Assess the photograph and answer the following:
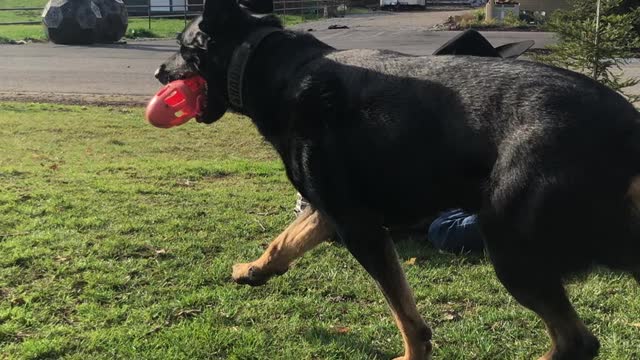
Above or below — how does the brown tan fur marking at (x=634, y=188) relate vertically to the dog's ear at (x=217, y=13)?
below

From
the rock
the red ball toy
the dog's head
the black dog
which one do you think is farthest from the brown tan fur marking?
the rock

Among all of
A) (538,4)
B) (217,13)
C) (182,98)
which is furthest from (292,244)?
(538,4)

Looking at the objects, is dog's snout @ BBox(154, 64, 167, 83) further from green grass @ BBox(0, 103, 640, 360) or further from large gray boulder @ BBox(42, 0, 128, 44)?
large gray boulder @ BBox(42, 0, 128, 44)

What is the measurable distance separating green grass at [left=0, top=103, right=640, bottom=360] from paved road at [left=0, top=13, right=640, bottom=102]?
8017mm

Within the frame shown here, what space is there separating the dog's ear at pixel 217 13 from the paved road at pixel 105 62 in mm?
10226

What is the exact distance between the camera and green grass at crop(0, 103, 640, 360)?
11.9ft

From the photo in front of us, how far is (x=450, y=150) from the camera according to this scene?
2.74 meters

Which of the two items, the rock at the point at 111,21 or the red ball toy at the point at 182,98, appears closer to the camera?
the red ball toy at the point at 182,98

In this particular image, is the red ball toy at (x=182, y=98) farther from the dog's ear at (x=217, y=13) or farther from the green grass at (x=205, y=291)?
the green grass at (x=205, y=291)

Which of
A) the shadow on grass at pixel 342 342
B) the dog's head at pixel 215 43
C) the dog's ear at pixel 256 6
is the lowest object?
the shadow on grass at pixel 342 342

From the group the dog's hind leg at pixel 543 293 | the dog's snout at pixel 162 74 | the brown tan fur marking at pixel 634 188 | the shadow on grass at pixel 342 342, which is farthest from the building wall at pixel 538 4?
the brown tan fur marking at pixel 634 188

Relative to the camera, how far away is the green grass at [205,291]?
3639 millimetres

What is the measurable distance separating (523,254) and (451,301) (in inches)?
65.0

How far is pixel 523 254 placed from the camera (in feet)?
8.64
